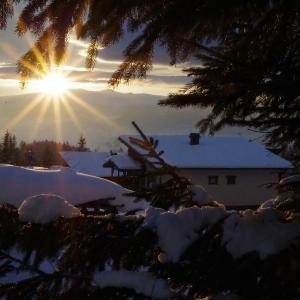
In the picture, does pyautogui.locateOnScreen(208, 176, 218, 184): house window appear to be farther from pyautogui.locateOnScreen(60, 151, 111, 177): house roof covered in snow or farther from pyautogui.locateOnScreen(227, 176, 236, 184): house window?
pyautogui.locateOnScreen(60, 151, 111, 177): house roof covered in snow

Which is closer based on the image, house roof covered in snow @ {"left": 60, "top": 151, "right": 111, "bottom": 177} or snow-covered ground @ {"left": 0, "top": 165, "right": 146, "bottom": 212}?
snow-covered ground @ {"left": 0, "top": 165, "right": 146, "bottom": 212}

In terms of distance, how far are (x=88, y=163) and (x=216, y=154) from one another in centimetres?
1471

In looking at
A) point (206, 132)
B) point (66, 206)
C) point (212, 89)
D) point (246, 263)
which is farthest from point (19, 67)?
point (206, 132)

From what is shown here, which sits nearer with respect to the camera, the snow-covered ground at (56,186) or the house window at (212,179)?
the snow-covered ground at (56,186)

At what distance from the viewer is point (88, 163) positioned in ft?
135

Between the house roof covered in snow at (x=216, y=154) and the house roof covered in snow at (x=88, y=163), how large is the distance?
23.5 ft

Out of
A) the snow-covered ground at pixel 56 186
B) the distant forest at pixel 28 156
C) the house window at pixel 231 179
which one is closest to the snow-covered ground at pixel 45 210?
the snow-covered ground at pixel 56 186

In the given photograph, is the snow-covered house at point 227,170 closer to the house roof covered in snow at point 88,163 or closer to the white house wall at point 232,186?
the white house wall at point 232,186

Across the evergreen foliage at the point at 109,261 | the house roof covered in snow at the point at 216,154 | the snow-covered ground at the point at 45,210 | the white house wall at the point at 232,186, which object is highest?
the house roof covered in snow at the point at 216,154

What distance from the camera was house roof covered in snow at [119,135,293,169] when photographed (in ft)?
93.5

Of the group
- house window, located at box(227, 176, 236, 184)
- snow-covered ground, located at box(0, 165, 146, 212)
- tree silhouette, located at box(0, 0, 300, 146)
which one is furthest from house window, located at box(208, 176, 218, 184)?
tree silhouette, located at box(0, 0, 300, 146)

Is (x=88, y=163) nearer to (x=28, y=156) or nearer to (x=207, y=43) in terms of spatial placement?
(x=28, y=156)

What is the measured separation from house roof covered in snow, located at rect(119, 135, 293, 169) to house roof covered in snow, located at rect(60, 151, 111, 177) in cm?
717

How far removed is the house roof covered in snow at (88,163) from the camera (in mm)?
37969
